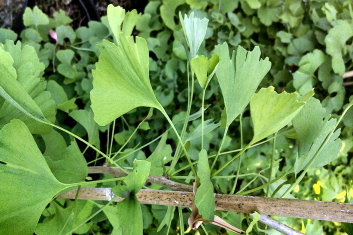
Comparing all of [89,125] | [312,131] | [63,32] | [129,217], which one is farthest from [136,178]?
[63,32]

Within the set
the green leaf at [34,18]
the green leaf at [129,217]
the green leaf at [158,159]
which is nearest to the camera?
the green leaf at [129,217]

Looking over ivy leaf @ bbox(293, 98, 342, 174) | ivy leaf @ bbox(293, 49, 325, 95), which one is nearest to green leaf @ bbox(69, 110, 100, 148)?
ivy leaf @ bbox(293, 98, 342, 174)

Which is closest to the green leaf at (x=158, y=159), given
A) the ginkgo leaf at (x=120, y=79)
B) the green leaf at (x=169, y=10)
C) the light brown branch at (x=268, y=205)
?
the light brown branch at (x=268, y=205)

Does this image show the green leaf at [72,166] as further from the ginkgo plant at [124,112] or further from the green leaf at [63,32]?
the green leaf at [63,32]

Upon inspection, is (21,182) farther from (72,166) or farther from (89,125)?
(89,125)

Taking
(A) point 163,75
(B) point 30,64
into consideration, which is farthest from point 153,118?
(B) point 30,64

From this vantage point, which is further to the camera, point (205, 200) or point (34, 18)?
point (34, 18)

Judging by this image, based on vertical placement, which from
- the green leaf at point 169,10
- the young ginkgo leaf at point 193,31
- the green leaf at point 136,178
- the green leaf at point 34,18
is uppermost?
the green leaf at point 169,10
